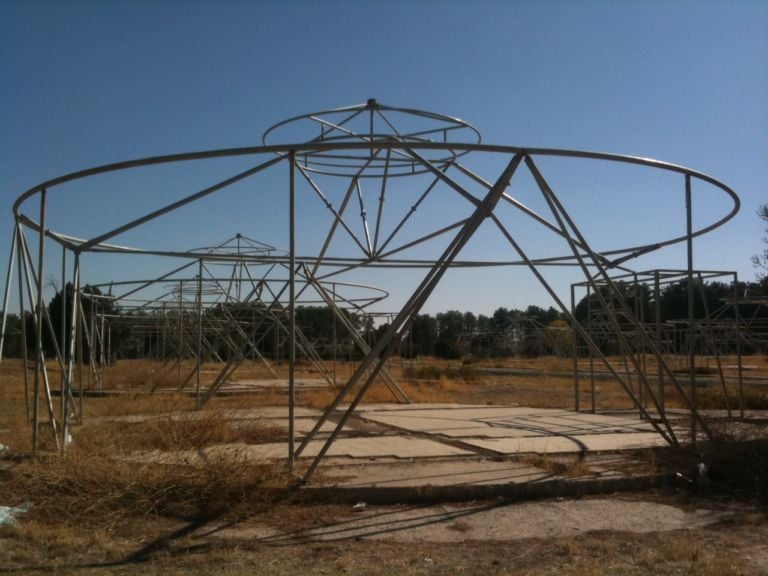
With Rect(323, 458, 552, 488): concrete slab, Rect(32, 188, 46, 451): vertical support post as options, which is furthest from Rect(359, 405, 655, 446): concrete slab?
Rect(32, 188, 46, 451): vertical support post

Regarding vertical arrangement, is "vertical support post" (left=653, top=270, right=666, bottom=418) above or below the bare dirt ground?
above

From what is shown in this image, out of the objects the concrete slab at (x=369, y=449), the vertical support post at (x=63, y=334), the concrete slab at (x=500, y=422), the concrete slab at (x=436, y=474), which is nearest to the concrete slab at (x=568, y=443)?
the concrete slab at (x=500, y=422)

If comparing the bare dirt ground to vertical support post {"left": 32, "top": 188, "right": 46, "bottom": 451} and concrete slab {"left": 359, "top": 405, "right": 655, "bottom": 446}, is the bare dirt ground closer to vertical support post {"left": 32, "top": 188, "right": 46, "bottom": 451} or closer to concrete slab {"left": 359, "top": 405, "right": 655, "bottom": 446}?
vertical support post {"left": 32, "top": 188, "right": 46, "bottom": 451}

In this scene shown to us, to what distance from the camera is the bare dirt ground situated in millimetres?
5469

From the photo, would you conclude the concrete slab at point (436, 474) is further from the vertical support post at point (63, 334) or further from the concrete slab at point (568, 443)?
the vertical support post at point (63, 334)

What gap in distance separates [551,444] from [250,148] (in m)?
5.70

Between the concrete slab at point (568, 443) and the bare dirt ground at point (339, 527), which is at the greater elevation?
the concrete slab at point (568, 443)

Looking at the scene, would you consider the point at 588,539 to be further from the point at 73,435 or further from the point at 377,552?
the point at 73,435

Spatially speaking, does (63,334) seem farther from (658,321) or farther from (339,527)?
(658,321)

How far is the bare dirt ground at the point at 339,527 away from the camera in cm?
547

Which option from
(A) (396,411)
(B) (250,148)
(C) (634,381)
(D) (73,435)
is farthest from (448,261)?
(C) (634,381)

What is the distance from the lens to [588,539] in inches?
241

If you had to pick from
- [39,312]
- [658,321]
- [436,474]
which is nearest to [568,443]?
[658,321]

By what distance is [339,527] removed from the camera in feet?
21.2
